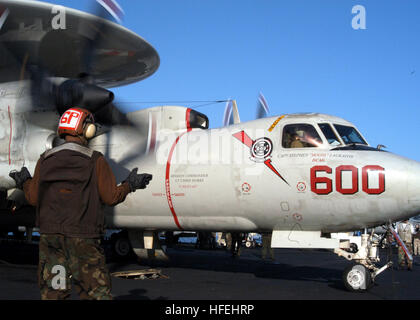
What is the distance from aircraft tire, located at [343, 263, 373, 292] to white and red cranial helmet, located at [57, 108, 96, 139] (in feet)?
24.0

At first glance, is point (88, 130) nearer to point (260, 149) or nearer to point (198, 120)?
point (260, 149)

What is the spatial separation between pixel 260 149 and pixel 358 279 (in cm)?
362

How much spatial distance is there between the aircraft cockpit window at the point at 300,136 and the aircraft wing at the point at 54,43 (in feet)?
20.0

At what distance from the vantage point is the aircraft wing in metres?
14.2

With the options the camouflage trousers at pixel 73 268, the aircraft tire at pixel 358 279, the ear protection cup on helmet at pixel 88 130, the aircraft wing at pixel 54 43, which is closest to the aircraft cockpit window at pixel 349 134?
the aircraft tire at pixel 358 279

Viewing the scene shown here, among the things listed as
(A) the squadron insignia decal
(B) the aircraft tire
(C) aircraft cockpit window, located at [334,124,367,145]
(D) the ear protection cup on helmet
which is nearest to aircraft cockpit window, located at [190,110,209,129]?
(A) the squadron insignia decal

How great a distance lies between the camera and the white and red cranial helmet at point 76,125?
4238 mm

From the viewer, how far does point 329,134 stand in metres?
10.3

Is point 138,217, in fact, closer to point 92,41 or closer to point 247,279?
point 247,279

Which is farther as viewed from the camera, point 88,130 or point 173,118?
point 173,118

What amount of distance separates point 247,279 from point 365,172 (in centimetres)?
431

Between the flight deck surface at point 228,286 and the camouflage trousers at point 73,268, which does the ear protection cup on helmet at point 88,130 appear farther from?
the flight deck surface at point 228,286

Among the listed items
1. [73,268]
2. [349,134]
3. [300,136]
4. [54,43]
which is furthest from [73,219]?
[54,43]
